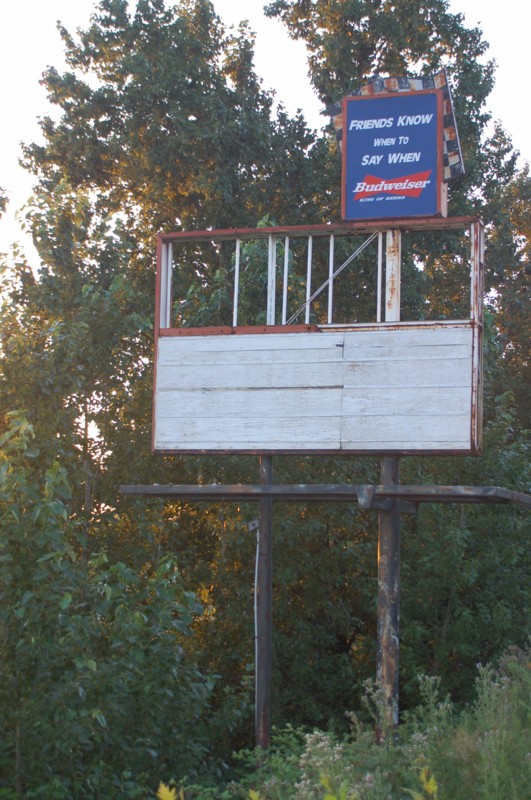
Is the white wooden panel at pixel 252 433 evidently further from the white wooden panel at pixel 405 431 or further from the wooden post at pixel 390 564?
the wooden post at pixel 390 564

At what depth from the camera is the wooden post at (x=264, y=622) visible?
42.7 feet

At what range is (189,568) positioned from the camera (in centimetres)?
1952

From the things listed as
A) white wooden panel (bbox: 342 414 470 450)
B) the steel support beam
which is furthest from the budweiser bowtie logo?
the steel support beam

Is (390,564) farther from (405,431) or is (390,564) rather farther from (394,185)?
(394,185)

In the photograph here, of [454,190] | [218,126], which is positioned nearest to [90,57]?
[218,126]

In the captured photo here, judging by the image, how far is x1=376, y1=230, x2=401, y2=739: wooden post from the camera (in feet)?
41.1

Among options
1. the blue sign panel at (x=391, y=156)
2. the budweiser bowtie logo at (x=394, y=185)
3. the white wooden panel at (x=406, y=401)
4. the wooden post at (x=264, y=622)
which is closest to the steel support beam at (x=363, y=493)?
the wooden post at (x=264, y=622)

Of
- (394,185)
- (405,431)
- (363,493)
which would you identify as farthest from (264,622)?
(394,185)

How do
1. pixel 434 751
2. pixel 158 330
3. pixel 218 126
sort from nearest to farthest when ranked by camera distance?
pixel 434 751
pixel 158 330
pixel 218 126

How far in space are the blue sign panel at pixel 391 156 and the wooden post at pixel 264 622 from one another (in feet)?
10.8

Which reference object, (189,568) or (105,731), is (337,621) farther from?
(105,731)

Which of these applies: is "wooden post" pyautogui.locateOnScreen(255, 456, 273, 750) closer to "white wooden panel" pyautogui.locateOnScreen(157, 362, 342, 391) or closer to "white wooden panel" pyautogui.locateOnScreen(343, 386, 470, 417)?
"white wooden panel" pyautogui.locateOnScreen(157, 362, 342, 391)

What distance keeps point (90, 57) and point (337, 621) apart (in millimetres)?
17308

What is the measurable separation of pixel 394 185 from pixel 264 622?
534cm
